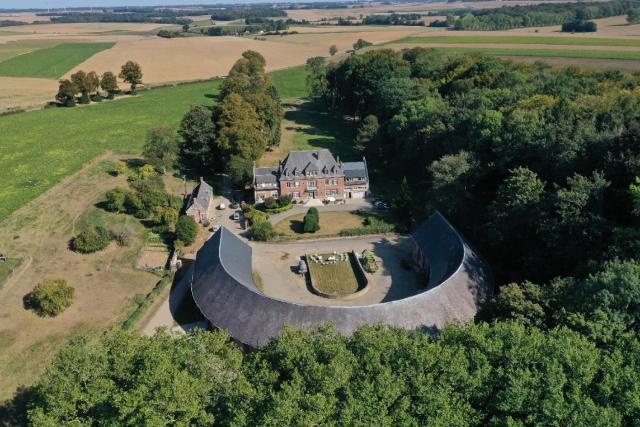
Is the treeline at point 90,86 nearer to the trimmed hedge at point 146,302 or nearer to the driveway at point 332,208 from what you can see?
the driveway at point 332,208

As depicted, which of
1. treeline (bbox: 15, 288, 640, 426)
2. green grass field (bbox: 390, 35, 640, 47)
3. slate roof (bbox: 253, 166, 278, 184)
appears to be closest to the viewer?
treeline (bbox: 15, 288, 640, 426)

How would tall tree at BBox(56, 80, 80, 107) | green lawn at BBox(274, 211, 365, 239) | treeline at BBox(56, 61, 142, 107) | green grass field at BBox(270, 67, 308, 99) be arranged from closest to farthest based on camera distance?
green lawn at BBox(274, 211, 365, 239), tall tree at BBox(56, 80, 80, 107), treeline at BBox(56, 61, 142, 107), green grass field at BBox(270, 67, 308, 99)

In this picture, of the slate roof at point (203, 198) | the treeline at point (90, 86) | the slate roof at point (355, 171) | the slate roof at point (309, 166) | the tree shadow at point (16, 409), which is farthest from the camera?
the treeline at point (90, 86)

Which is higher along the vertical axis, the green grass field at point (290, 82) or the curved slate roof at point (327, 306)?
the curved slate roof at point (327, 306)

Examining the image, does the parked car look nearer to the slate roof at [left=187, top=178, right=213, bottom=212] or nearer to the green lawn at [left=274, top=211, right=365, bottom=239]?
the green lawn at [left=274, top=211, right=365, bottom=239]

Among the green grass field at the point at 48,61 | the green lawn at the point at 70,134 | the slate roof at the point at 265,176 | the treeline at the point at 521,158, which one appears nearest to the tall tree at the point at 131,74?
the green lawn at the point at 70,134

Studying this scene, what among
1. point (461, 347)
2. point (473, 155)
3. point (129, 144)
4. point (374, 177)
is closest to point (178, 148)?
point (129, 144)

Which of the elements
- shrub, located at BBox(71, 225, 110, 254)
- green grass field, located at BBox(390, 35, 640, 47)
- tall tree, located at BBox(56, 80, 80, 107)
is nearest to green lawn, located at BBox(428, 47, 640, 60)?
green grass field, located at BBox(390, 35, 640, 47)
